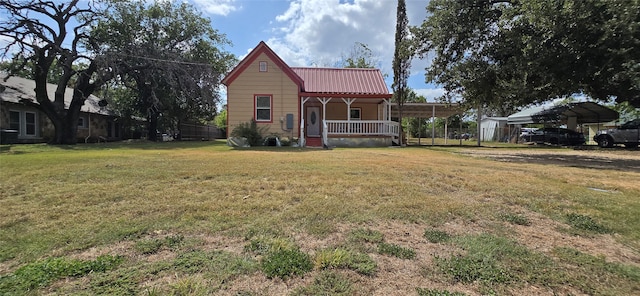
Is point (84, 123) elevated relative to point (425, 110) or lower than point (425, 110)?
lower

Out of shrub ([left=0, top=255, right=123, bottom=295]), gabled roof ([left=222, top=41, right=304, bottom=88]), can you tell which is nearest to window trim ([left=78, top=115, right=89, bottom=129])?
gabled roof ([left=222, top=41, right=304, bottom=88])

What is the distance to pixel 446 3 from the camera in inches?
527

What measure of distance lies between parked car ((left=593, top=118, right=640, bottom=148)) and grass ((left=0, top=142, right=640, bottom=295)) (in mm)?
19508

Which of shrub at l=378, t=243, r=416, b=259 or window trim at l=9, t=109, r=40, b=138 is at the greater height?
window trim at l=9, t=109, r=40, b=138

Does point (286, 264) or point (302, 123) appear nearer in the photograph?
point (286, 264)

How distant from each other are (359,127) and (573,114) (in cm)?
2134

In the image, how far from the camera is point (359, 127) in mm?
18016

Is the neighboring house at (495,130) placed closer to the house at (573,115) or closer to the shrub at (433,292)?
the house at (573,115)

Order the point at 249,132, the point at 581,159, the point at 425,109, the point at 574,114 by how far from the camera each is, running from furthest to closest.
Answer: the point at 574,114, the point at 425,109, the point at 249,132, the point at 581,159

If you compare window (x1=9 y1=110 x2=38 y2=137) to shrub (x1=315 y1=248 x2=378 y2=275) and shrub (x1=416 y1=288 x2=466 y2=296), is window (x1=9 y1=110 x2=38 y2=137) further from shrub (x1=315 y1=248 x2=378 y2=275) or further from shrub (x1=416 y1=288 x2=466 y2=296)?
shrub (x1=416 y1=288 x2=466 y2=296)

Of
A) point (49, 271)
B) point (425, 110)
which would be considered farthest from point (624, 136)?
point (49, 271)

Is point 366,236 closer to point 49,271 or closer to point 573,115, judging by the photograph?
point 49,271

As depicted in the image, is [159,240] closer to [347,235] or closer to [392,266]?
[347,235]

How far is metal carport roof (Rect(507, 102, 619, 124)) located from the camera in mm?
26344
